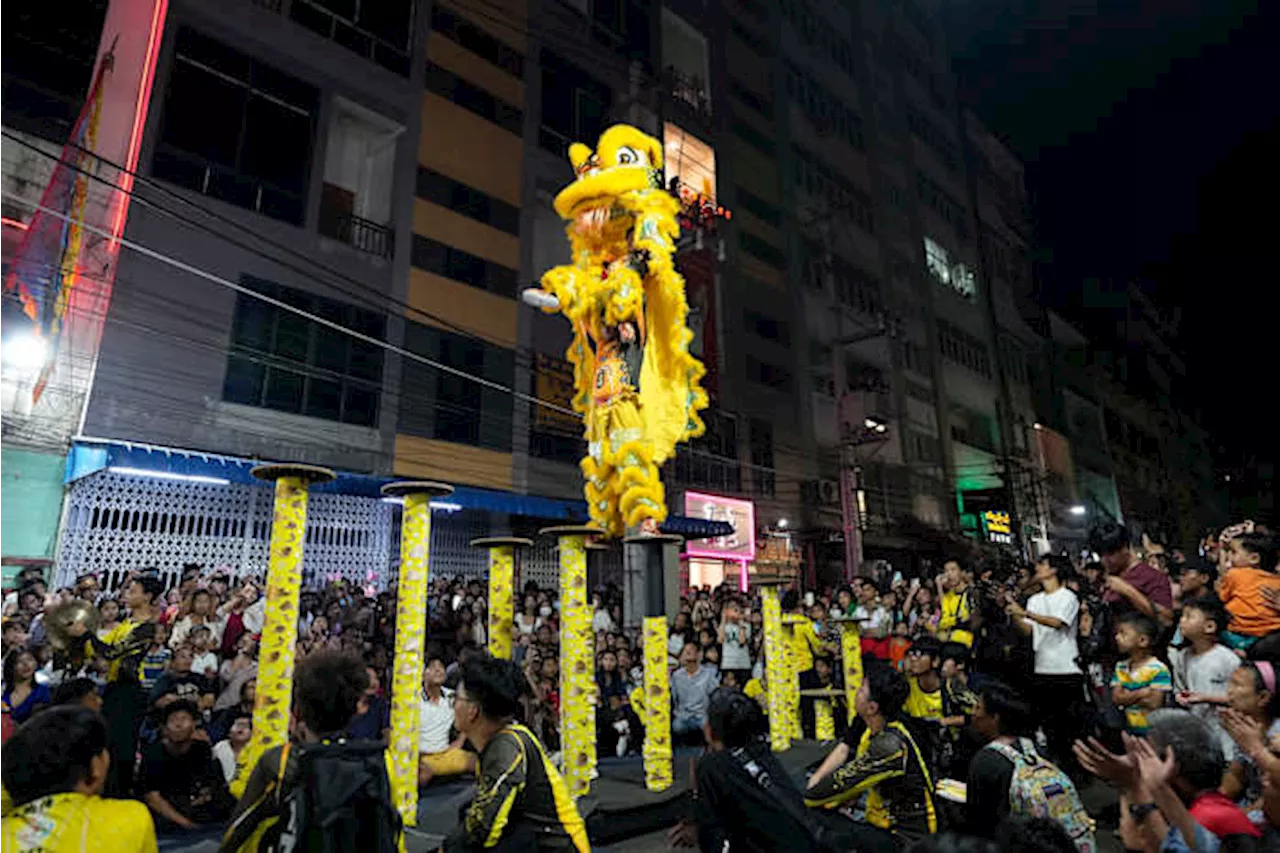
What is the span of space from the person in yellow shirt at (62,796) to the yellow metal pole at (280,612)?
2.40m

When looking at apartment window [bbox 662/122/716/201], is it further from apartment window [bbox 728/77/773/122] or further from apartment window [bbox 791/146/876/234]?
apartment window [bbox 791/146/876/234]

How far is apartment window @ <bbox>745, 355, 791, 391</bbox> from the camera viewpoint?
24.8 m

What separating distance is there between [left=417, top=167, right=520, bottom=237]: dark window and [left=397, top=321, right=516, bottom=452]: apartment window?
3.27 metres

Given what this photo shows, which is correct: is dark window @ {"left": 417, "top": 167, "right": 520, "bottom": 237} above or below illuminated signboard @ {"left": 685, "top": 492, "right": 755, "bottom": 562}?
above

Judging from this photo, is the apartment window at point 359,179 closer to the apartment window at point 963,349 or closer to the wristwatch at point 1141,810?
the wristwatch at point 1141,810

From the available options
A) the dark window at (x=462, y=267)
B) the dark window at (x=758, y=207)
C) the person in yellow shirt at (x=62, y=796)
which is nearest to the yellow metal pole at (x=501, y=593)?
the person in yellow shirt at (x=62, y=796)

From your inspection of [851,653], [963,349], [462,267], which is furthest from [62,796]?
[963,349]

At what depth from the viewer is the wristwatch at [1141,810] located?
2.48m

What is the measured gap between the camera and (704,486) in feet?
73.1

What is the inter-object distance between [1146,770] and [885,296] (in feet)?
102

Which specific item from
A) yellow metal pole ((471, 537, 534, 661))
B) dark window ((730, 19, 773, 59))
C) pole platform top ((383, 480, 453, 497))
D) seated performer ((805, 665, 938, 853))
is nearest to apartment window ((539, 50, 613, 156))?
dark window ((730, 19, 773, 59))

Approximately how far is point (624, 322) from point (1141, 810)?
7416mm

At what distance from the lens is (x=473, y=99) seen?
63.5 ft

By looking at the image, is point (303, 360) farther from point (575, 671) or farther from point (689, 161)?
point (689, 161)
